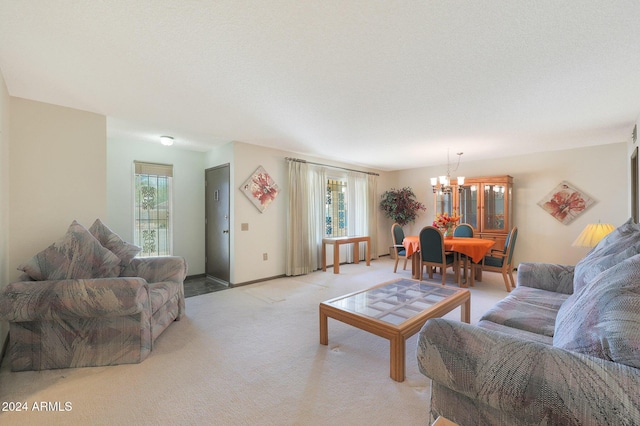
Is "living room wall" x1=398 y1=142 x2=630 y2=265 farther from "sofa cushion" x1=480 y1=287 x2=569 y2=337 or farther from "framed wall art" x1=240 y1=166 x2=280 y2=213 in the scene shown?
"framed wall art" x1=240 y1=166 x2=280 y2=213

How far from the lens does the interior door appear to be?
4484 mm

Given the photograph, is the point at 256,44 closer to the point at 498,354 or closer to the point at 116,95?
the point at 116,95

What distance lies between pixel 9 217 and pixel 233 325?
2353mm

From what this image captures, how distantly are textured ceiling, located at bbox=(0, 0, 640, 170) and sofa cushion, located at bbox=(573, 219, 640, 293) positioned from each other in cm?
130

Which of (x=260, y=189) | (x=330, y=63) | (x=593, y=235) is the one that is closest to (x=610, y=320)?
(x=330, y=63)

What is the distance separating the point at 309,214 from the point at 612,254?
162 inches

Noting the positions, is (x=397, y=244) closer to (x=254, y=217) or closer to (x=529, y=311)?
(x=254, y=217)

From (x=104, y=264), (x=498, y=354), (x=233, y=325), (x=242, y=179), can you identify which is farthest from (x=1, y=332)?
(x=498, y=354)

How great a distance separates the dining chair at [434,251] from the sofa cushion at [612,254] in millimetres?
2038

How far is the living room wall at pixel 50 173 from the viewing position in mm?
2664

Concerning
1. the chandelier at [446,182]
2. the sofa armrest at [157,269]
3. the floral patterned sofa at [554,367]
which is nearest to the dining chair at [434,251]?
the chandelier at [446,182]

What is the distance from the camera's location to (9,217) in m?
2.60

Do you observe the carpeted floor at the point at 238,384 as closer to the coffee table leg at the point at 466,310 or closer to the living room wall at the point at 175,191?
the coffee table leg at the point at 466,310

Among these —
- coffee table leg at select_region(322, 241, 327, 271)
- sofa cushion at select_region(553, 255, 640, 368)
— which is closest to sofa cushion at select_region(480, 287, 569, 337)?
sofa cushion at select_region(553, 255, 640, 368)
